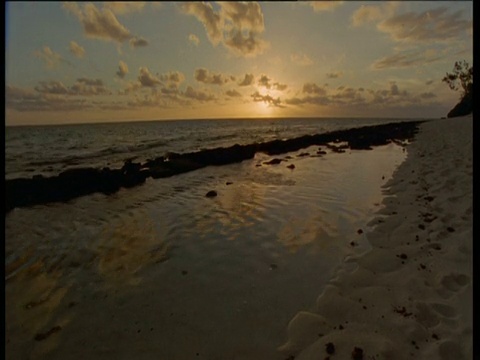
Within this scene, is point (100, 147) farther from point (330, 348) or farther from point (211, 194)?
point (330, 348)

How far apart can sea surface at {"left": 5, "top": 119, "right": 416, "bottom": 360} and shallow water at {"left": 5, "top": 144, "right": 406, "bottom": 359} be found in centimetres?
2

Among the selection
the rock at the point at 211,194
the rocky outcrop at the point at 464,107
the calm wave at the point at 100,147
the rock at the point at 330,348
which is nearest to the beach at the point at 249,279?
the rock at the point at 330,348

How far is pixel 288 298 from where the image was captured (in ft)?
15.5

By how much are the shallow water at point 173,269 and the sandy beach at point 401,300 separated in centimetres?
35

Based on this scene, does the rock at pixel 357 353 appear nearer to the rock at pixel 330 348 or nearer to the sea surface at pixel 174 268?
the rock at pixel 330 348

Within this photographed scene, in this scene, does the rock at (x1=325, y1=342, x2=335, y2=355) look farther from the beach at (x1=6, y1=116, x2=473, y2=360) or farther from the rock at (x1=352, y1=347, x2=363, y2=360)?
the rock at (x1=352, y1=347, x2=363, y2=360)

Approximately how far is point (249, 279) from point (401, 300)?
2.34 metres

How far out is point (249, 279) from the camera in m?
5.31

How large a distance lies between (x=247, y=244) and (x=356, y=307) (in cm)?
288

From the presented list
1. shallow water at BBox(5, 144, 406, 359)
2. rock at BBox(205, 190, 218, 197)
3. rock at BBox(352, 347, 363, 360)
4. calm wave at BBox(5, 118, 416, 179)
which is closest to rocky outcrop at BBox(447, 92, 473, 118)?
calm wave at BBox(5, 118, 416, 179)

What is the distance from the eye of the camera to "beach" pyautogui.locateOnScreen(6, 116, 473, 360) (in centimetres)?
381

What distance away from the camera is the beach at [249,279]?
12.5ft

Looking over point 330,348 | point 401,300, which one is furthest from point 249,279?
point 401,300
